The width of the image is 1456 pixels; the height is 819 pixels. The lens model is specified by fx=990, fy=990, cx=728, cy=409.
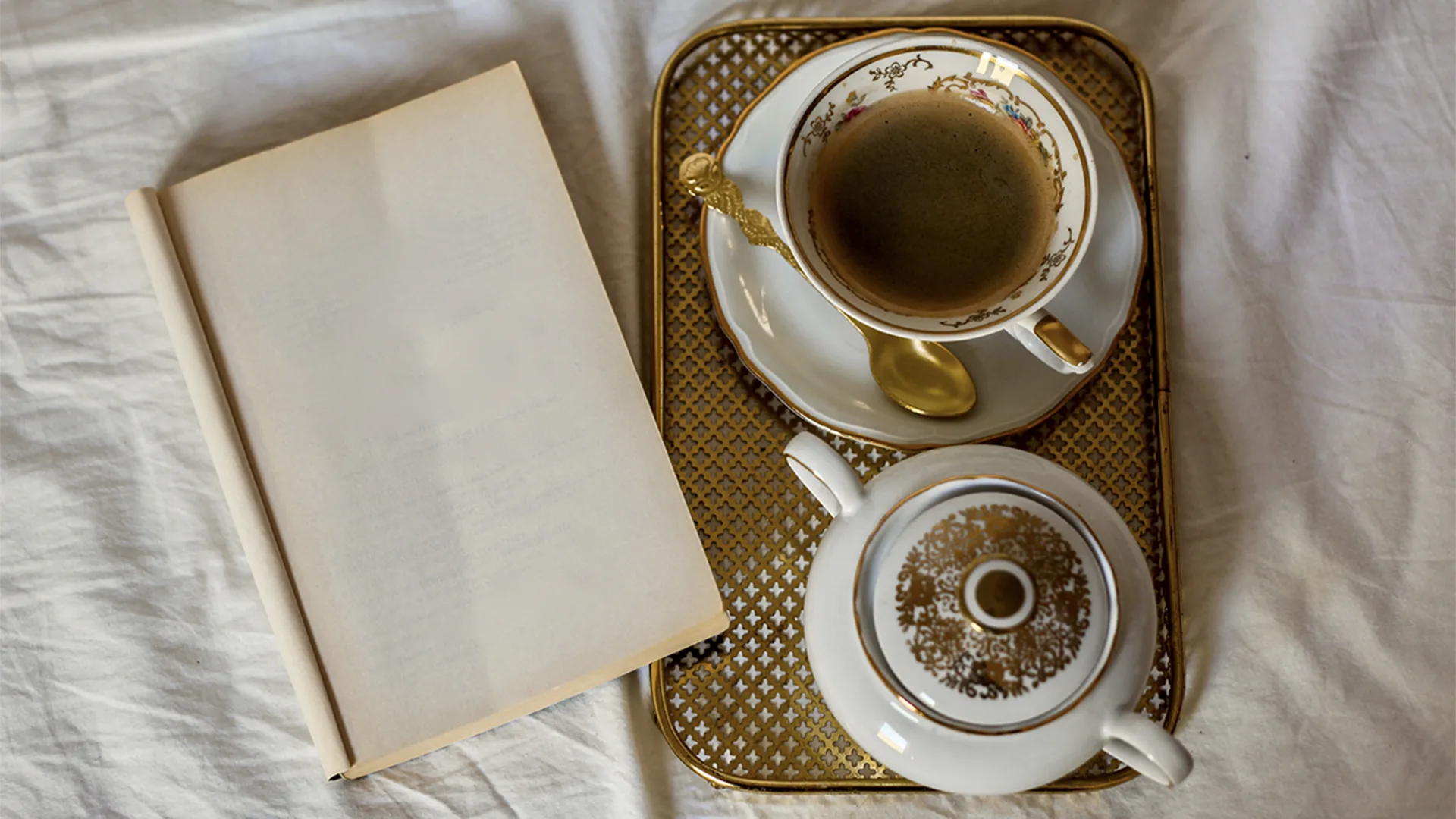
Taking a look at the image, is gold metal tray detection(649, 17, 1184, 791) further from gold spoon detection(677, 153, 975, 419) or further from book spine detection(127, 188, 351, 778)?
book spine detection(127, 188, 351, 778)

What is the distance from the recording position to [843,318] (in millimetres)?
573

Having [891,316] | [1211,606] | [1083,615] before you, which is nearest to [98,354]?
[891,316]

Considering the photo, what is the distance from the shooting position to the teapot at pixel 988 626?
42 cm

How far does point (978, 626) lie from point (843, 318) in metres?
0.22

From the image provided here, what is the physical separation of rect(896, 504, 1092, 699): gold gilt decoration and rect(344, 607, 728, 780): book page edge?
0.16 m

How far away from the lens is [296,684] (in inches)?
22.0

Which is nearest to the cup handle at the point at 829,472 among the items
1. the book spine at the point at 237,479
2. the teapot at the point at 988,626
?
the teapot at the point at 988,626

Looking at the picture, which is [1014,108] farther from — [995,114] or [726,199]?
[726,199]

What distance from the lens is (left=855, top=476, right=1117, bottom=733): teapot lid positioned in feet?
1.37

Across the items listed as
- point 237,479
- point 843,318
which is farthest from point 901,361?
point 237,479

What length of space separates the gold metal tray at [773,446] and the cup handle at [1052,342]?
0.19 feet

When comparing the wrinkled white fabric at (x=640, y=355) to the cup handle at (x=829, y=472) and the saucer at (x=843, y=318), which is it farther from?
the cup handle at (x=829, y=472)

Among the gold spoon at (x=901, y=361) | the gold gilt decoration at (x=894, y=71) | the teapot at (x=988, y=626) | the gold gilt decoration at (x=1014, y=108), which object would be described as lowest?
the teapot at (x=988, y=626)

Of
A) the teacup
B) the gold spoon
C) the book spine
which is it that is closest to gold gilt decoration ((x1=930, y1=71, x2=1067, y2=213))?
the teacup
